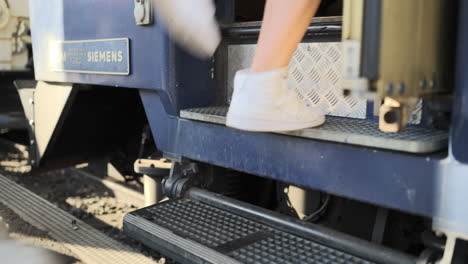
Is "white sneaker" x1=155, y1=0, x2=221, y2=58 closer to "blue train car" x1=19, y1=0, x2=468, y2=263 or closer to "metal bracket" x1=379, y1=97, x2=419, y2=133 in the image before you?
"blue train car" x1=19, y1=0, x2=468, y2=263

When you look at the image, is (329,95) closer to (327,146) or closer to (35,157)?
(327,146)

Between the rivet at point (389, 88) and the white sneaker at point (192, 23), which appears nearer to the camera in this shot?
the rivet at point (389, 88)

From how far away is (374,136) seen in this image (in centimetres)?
146

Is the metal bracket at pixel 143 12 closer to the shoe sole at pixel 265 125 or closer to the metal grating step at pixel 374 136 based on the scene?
the shoe sole at pixel 265 125

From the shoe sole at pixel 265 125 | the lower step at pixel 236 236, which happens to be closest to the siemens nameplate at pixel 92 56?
the lower step at pixel 236 236

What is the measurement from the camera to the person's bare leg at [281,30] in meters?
1.48

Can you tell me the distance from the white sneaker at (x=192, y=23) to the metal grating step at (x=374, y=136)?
2.34 feet

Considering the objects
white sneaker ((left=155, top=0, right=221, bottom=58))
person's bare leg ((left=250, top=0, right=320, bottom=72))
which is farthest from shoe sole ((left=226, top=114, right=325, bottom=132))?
white sneaker ((left=155, top=0, right=221, bottom=58))

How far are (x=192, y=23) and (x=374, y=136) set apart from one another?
107 centimetres

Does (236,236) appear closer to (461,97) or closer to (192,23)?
(461,97)

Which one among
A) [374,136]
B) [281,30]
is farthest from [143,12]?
[374,136]

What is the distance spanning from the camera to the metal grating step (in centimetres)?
137

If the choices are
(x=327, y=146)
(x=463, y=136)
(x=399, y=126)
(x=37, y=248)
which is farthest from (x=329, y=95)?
(x=37, y=248)

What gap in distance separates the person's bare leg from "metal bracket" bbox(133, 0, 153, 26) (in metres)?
0.72
